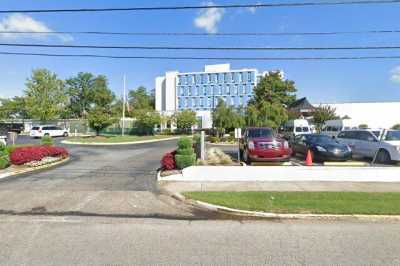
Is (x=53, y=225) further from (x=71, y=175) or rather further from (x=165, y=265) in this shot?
(x=71, y=175)

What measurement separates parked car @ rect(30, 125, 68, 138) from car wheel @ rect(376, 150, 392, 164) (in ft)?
122

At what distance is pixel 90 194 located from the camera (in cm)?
920

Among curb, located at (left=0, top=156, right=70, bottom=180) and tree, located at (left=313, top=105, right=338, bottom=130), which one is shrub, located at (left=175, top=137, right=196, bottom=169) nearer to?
curb, located at (left=0, top=156, right=70, bottom=180)

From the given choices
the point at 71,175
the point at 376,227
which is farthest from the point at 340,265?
the point at 71,175

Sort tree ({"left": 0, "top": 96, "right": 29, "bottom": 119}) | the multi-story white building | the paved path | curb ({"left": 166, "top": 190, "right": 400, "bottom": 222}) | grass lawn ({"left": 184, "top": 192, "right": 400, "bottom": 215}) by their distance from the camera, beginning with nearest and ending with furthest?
the paved path, curb ({"left": 166, "top": 190, "right": 400, "bottom": 222}), grass lawn ({"left": 184, "top": 192, "right": 400, "bottom": 215}), tree ({"left": 0, "top": 96, "right": 29, "bottom": 119}), the multi-story white building

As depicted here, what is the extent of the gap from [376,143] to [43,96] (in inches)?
2231

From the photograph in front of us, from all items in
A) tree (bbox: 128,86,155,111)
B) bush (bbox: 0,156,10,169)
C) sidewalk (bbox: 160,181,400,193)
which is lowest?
sidewalk (bbox: 160,181,400,193)

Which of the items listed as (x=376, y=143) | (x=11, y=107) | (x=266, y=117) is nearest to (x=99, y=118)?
(x=266, y=117)

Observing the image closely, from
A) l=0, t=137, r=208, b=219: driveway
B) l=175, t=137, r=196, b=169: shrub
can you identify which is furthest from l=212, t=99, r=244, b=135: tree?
l=175, t=137, r=196, b=169: shrub

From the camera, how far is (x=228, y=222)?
6.62 metres

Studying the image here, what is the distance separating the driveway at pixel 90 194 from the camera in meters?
7.50

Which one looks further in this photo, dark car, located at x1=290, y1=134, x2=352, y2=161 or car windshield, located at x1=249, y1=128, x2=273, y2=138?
car windshield, located at x1=249, y1=128, x2=273, y2=138

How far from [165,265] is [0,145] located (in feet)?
46.1

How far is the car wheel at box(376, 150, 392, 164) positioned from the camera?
13641 millimetres
